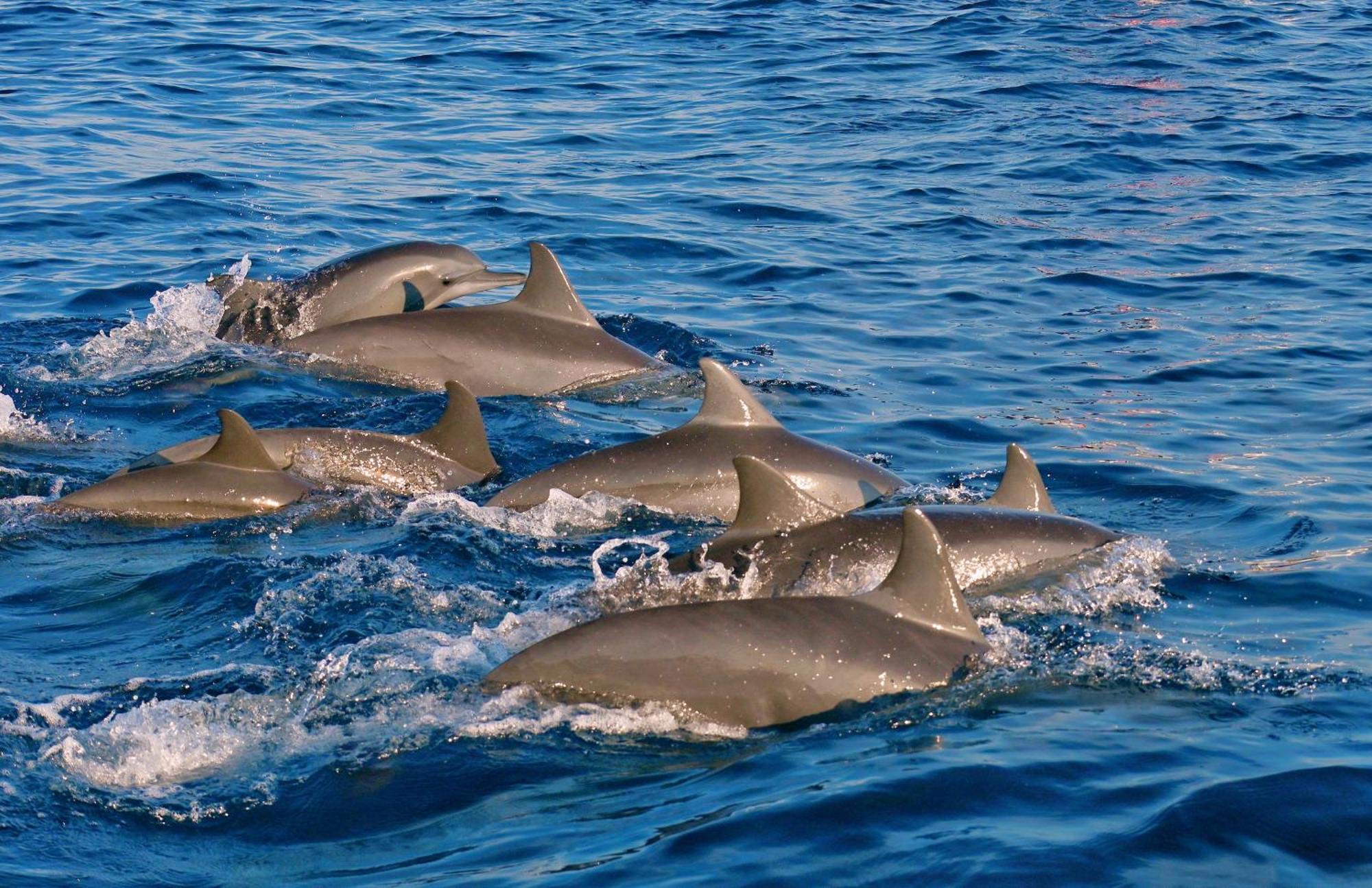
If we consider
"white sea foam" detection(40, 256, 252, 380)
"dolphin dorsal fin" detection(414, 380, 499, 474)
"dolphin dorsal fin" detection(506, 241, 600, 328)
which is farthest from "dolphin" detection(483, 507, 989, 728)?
"white sea foam" detection(40, 256, 252, 380)

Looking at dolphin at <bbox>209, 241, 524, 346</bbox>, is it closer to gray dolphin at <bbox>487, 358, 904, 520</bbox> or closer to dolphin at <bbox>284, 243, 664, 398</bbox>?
dolphin at <bbox>284, 243, 664, 398</bbox>

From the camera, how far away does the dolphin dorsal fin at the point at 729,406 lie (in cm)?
966

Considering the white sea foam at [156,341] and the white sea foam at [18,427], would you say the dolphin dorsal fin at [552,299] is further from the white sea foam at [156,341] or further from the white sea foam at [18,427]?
the white sea foam at [18,427]

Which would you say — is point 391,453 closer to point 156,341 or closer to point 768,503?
point 768,503

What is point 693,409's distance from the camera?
12367mm

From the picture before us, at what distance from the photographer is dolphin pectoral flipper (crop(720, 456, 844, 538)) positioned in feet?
26.0

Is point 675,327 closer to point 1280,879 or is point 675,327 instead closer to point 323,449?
point 323,449

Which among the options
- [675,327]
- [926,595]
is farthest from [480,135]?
[926,595]

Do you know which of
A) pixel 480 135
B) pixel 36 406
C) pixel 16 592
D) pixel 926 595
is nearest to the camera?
pixel 926 595

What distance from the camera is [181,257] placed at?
16.8 meters

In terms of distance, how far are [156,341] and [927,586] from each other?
8.21 meters

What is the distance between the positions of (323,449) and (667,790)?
4.71m

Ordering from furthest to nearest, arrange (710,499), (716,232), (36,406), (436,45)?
(436,45) → (716,232) → (36,406) → (710,499)

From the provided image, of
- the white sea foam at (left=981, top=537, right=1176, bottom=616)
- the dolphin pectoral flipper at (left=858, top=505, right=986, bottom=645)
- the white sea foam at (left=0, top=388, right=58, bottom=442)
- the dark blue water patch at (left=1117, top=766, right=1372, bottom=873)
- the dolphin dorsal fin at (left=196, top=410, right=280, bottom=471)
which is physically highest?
the dolphin pectoral flipper at (left=858, top=505, right=986, bottom=645)
